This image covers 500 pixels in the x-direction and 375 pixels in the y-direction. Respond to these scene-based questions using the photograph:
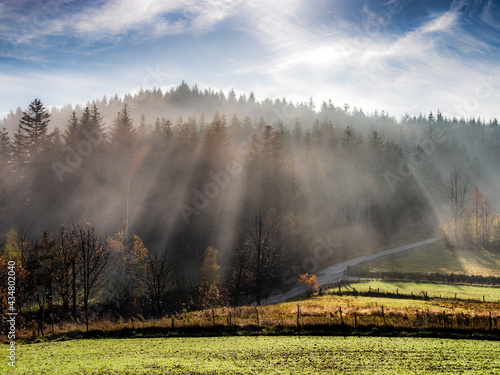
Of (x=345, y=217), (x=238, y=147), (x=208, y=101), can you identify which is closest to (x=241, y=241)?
(x=238, y=147)

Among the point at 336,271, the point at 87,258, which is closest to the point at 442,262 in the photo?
the point at 336,271

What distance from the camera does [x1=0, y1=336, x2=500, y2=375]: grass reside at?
1550 centimetres

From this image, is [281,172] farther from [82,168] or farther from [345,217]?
[82,168]

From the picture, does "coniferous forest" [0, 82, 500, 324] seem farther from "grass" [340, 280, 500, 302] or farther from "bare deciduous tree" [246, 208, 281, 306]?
"grass" [340, 280, 500, 302]

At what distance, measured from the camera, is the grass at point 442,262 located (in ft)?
197

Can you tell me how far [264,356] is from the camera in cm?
1745

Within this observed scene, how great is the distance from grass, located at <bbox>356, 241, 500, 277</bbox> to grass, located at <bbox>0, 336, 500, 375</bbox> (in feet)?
147

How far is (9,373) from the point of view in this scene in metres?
15.2

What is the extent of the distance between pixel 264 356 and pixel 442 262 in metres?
59.4

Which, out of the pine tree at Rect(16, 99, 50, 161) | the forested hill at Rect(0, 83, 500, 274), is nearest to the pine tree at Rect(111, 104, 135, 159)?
the forested hill at Rect(0, 83, 500, 274)

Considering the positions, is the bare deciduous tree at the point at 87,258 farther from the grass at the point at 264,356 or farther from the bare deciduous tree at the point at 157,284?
the grass at the point at 264,356

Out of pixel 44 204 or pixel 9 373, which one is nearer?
pixel 9 373

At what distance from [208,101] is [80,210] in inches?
4796

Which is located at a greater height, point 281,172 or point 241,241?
point 281,172
